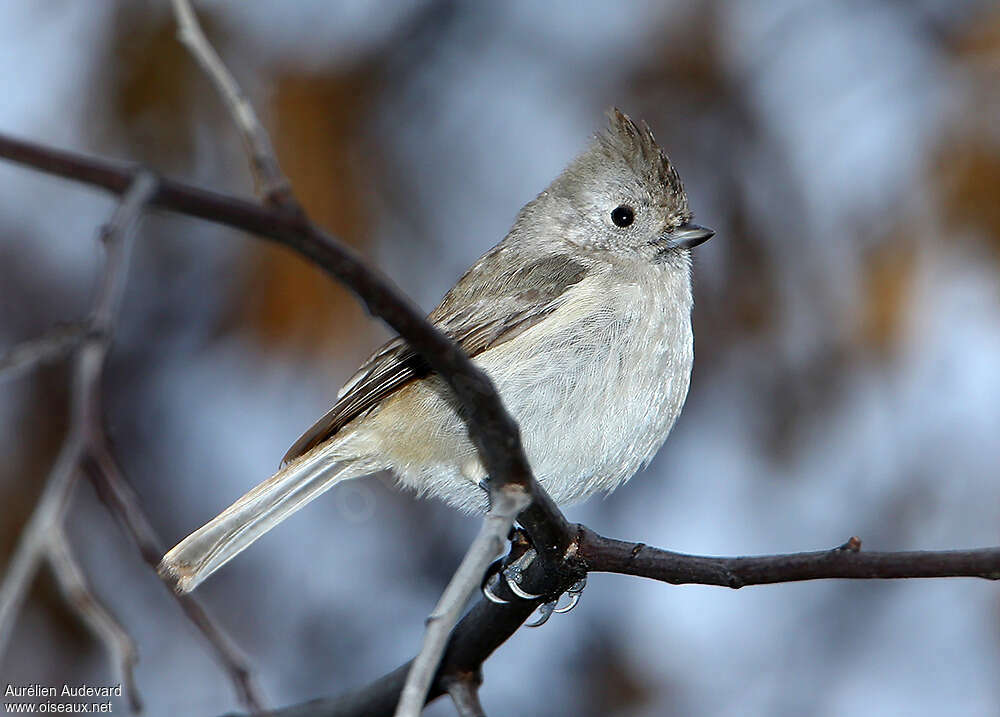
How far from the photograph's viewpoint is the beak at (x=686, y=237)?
3.72 metres

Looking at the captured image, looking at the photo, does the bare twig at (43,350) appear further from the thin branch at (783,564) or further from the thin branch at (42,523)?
the thin branch at (783,564)

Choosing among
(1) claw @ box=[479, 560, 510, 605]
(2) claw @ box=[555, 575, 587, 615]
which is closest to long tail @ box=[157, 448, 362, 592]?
(1) claw @ box=[479, 560, 510, 605]

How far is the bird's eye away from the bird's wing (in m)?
0.26

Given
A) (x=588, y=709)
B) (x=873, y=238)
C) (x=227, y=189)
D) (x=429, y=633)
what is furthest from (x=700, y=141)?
(x=429, y=633)

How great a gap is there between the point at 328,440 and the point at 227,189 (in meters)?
2.23

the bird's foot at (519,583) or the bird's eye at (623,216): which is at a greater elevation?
the bird's eye at (623,216)

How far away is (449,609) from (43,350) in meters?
0.64

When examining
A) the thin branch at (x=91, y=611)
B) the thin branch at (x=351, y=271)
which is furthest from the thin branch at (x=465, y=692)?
the thin branch at (x=91, y=611)

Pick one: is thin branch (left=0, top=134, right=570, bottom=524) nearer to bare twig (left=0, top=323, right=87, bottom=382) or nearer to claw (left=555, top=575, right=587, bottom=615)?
bare twig (left=0, top=323, right=87, bottom=382)

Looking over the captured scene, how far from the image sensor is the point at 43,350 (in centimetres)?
111

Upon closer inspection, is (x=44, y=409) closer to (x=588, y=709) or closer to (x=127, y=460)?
(x=127, y=460)

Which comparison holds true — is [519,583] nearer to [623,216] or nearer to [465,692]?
[465,692]

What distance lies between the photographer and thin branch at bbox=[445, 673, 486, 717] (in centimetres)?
235

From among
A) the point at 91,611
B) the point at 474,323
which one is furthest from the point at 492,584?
the point at 91,611
